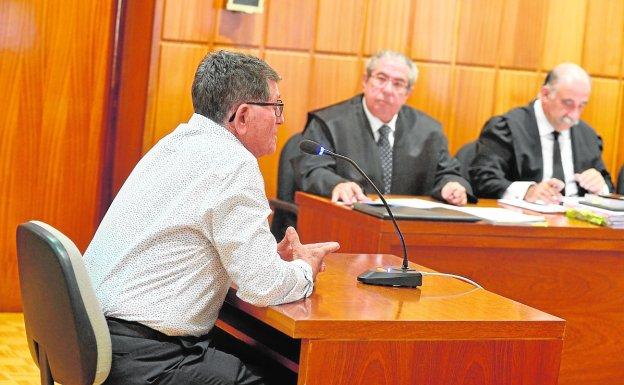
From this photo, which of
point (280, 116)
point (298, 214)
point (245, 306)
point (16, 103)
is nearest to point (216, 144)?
point (280, 116)

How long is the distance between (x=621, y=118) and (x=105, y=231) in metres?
4.85

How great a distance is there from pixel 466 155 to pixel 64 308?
3823 mm

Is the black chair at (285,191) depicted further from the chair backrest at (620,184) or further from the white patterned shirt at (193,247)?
the white patterned shirt at (193,247)

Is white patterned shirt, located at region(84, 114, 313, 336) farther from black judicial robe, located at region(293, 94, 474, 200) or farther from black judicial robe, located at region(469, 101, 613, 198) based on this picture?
black judicial robe, located at region(469, 101, 613, 198)

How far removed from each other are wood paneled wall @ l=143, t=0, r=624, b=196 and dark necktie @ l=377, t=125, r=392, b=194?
692mm

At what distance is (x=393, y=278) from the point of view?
3.09 metres

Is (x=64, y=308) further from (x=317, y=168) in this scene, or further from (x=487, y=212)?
(x=317, y=168)

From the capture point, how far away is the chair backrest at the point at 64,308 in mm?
2479

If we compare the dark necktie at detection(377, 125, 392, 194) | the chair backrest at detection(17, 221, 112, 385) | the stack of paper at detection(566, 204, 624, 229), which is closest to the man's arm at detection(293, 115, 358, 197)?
the dark necktie at detection(377, 125, 392, 194)

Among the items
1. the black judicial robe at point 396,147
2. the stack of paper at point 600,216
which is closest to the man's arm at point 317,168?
the black judicial robe at point 396,147

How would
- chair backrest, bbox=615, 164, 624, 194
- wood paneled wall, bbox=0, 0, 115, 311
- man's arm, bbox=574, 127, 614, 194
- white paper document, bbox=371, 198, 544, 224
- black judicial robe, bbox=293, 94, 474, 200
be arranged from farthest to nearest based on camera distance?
chair backrest, bbox=615, 164, 624, 194 → man's arm, bbox=574, 127, 614, 194 → black judicial robe, bbox=293, 94, 474, 200 → wood paneled wall, bbox=0, 0, 115, 311 → white paper document, bbox=371, 198, 544, 224

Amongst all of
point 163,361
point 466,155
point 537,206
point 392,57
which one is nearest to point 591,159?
point 466,155

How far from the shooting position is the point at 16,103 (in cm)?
541

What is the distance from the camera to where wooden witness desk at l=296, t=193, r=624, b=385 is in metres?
4.21
